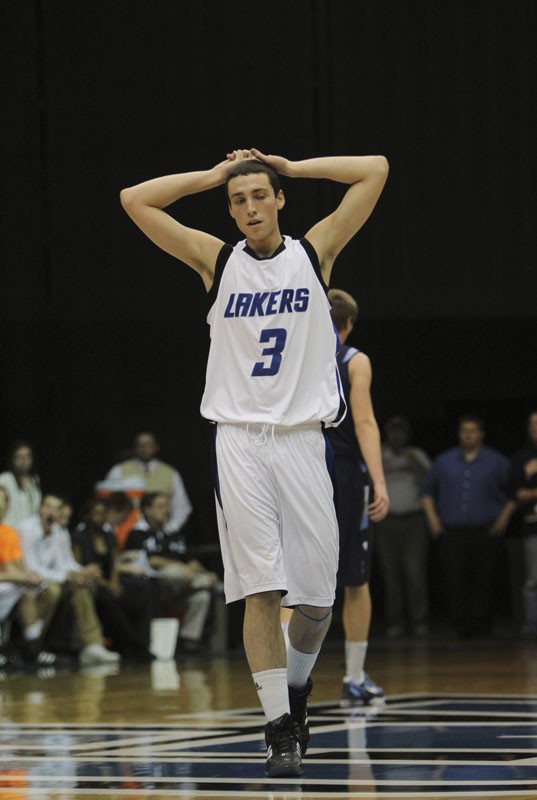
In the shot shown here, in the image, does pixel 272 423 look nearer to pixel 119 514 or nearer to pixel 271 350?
pixel 271 350

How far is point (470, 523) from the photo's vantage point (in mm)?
12914

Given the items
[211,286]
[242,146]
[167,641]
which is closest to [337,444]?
[211,286]

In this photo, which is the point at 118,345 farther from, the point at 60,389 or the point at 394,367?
the point at 394,367

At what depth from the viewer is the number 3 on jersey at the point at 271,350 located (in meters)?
4.70

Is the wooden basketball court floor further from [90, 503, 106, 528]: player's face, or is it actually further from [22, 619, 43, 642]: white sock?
[90, 503, 106, 528]: player's face

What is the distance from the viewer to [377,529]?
1376 cm

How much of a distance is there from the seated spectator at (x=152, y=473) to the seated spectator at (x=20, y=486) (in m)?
1.16

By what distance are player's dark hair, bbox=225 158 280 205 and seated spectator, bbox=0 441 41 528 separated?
7307mm

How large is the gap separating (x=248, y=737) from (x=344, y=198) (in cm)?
202

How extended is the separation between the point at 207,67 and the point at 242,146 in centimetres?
80

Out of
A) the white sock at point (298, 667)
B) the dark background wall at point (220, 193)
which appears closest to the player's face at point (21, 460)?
the dark background wall at point (220, 193)

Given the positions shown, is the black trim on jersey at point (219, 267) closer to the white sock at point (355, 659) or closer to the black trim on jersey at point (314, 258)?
the black trim on jersey at point (314, 258)

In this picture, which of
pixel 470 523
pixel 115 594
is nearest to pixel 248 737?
pixel 115 594

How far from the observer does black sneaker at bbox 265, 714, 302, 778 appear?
14.9 feet
